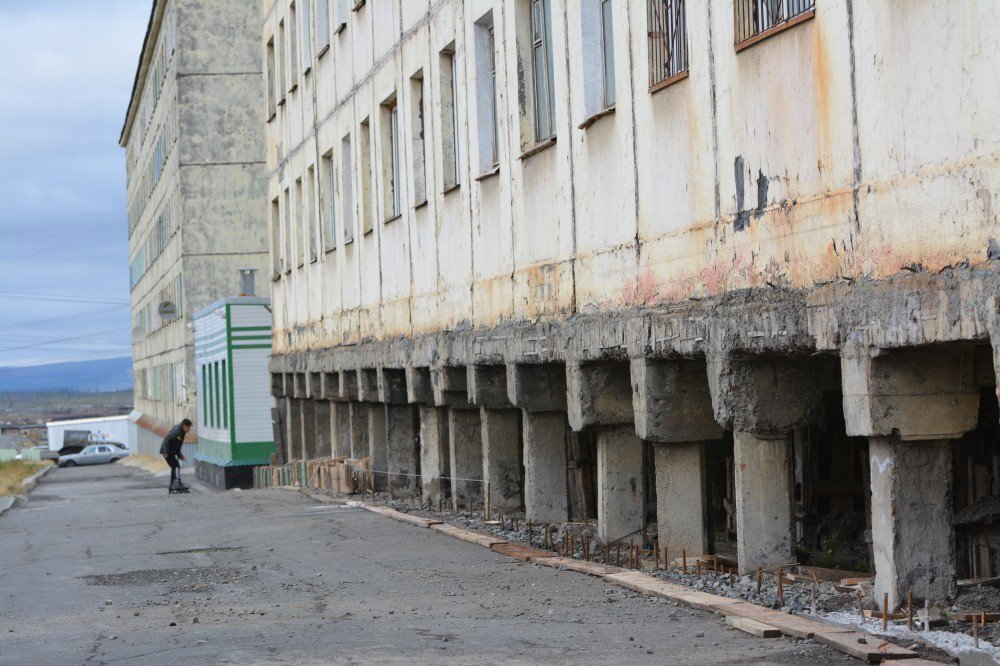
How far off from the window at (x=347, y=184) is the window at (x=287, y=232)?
5.88m

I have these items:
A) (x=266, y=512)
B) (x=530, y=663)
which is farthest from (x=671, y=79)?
(x=266, y=512)

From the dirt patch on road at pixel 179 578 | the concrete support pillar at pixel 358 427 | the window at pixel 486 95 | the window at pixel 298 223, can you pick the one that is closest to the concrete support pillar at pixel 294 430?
the window at pixel 298 223

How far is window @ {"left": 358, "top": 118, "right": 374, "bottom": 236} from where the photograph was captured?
2156 cm

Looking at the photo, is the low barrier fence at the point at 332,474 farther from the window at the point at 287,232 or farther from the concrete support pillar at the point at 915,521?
the concrete support pillar at the point at 915,521

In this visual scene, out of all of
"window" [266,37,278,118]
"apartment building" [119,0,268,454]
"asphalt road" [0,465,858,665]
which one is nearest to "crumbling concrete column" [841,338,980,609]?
"asphalt road" [0,465,858,665]

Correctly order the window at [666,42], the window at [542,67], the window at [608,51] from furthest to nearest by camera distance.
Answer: the window at [542,67] → the window at [608,51] → the window at [666,42]

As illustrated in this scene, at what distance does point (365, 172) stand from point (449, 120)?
476 cm

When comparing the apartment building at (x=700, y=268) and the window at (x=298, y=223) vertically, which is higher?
the window at (x=298, y=223)

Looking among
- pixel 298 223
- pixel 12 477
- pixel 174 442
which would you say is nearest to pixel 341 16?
pixel 298 223

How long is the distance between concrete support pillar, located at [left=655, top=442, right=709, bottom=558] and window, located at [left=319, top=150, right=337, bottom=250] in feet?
44.8

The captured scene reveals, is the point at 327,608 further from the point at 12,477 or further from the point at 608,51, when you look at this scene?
the point at 12,477

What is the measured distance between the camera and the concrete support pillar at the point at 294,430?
30.3 metres

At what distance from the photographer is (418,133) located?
18.7 metres

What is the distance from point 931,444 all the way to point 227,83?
143ft
